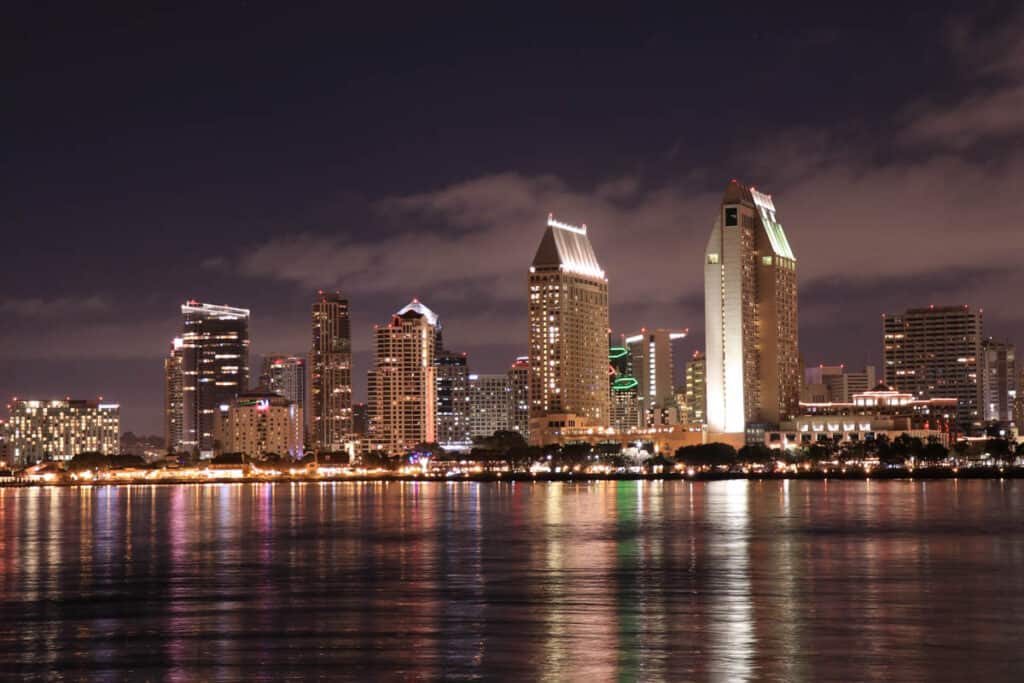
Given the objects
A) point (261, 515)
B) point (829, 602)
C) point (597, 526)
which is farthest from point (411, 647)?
point (261, 515)

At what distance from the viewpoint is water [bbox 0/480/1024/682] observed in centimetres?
3684

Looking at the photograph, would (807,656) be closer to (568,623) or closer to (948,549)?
(568,623)

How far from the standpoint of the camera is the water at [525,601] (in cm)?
3684

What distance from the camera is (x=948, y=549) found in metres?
75.1

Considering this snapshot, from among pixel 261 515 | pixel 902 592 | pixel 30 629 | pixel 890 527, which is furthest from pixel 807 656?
pixel 261 515

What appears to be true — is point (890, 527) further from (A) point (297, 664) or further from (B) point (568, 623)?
(A) point (297, 664)

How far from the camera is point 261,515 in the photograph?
431 feet

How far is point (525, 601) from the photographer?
168 feet

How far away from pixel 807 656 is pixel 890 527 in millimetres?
61879

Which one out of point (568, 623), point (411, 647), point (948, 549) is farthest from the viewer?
point (948, 549)

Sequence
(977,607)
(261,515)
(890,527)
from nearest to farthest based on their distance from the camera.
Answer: (977,607) < (890,527) < (261,515)

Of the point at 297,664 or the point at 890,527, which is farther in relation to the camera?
the point at 890,527

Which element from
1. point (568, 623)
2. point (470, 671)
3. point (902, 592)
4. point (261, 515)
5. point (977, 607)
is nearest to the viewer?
point (470, 671)

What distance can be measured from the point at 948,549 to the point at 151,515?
8389cm
